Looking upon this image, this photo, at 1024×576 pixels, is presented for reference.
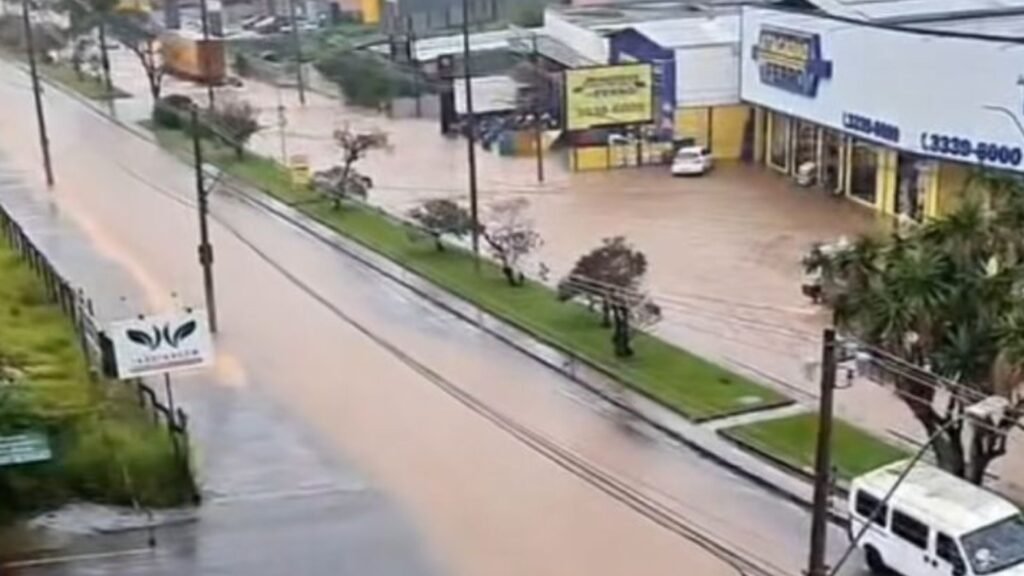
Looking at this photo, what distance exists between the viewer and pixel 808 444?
24.7 m

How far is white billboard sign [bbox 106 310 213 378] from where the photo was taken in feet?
77.7

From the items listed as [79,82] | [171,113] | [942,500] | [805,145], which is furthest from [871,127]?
[79,82]

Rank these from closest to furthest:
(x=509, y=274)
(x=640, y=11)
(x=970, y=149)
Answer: (x=509, y=274) < (x=970, y=149) < (x=640, y=11)

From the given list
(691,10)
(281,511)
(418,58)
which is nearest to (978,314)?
(281,511)

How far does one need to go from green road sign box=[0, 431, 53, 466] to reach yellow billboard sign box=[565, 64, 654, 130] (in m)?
31.7

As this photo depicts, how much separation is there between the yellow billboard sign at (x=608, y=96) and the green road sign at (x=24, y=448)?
31658mm

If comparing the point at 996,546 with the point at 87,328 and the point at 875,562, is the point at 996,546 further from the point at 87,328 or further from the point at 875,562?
the point at 87,328

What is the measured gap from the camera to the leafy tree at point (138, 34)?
242 ft

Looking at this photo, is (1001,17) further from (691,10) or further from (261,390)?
(261,390)

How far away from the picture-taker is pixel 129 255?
39.4 meters

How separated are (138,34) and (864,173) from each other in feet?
153

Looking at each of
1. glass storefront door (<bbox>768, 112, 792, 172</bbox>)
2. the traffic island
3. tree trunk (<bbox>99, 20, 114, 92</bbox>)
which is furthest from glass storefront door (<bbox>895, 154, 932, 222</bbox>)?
tree trunk (<bbox>99, 20, 114, 92</bbox>)

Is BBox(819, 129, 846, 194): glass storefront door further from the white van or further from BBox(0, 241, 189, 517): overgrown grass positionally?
BBox(0, 241, 189, 517): overgrown grass

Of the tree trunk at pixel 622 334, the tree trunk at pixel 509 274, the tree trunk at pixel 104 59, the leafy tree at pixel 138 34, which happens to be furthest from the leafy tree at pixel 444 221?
the leafy tree at pixel 138 34
